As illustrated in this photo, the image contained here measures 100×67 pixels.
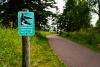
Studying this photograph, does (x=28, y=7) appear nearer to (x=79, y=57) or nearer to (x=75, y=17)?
(x=79, y=57)

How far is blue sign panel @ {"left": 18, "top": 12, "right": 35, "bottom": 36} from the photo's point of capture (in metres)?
6.05

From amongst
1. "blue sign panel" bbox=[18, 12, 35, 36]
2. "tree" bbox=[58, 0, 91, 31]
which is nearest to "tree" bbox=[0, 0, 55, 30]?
"tree" bbox=[58, 0, 91, 31]

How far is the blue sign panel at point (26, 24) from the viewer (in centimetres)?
605

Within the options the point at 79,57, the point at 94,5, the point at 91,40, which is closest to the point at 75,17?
the point at 94,5

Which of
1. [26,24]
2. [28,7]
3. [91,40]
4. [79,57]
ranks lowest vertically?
[91,40]

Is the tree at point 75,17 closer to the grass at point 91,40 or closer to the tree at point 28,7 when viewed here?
the tree at point 28,7

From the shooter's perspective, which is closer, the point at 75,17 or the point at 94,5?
the point at 94,5

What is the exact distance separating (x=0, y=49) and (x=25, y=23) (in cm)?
556

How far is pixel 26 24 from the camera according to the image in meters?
6.06

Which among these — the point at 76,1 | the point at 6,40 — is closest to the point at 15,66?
the point at 6,40

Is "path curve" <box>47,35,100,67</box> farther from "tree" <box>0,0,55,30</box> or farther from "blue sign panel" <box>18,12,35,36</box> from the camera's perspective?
"tree" <box>0,0,55,30</box>

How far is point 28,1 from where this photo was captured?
131 feet

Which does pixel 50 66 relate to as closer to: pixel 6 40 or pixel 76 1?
pixel 6 40

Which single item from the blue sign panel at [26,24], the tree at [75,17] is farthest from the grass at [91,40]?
the tree at [75,17]
